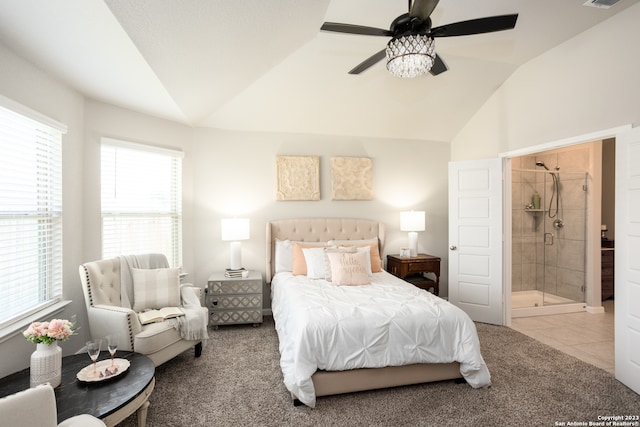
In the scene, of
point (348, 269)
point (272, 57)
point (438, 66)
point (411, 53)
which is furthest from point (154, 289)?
point (438, 66)

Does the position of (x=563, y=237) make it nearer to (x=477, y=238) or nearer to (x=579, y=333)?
(x=579, y=333)

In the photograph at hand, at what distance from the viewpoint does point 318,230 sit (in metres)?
4.45

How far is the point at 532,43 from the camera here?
10.7 feet

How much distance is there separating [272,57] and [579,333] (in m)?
4.71

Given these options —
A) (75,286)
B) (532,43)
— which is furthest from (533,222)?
(75,286)

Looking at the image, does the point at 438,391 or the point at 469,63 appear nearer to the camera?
the point at 438,391

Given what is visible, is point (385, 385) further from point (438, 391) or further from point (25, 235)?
point (25, 235)

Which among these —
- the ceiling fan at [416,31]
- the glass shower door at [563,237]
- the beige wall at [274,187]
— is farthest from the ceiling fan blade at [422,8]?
the glass shower door at [563,237]

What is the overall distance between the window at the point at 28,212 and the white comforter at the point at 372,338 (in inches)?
81.0

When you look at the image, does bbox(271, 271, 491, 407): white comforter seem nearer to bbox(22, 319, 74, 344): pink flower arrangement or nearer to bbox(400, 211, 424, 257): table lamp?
bbox(22, 319, 74, 344): pink flower arrangement

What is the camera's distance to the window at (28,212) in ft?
7.32

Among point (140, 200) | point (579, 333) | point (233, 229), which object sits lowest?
point (579, 333)

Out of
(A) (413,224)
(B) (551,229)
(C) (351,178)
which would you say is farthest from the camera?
(B) (551,229)

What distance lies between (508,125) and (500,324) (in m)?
2.52
